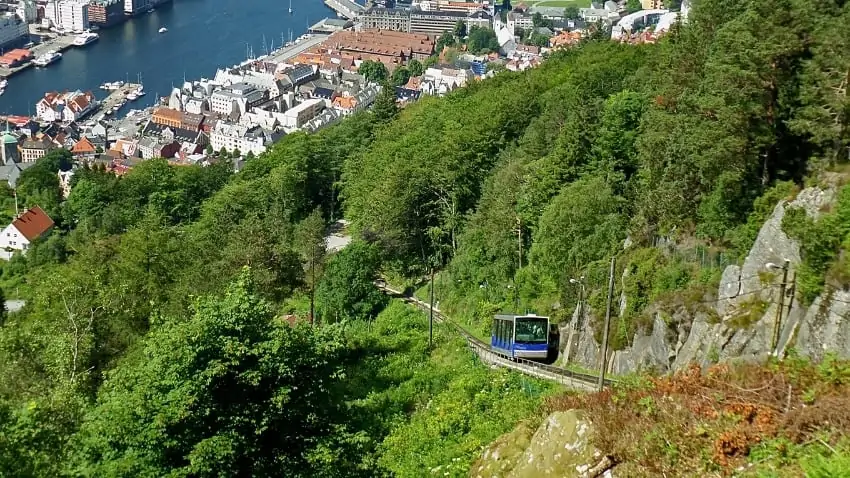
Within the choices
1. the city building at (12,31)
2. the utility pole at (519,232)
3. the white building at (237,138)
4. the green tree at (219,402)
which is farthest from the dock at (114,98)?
Answer: the green tree at (219,402)

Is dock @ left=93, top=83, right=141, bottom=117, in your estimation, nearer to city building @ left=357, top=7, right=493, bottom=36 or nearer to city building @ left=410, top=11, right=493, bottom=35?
city building @ left=357, top=7, right=493, bottom=36

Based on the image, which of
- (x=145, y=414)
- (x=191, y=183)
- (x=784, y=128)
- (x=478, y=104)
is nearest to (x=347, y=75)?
(x=191, y=183)

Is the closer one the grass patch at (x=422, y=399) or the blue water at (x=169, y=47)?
the grass patch at (x=422, y=399)

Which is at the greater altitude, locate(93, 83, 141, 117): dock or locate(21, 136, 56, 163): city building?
locate(93, 83, 141, 117): dock

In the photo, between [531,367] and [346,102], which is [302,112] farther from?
[531,367]

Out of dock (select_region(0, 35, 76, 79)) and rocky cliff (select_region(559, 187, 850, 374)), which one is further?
dock (select_region(0, 35, 76, 79))

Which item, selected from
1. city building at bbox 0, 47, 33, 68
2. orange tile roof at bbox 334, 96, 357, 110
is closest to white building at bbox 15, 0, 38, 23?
city building at bbox 0, 47, 33, 68

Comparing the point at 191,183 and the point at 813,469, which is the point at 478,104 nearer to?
the point at 191,183

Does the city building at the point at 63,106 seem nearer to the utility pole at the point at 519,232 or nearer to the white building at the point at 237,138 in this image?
the white building at the point at 237,138
